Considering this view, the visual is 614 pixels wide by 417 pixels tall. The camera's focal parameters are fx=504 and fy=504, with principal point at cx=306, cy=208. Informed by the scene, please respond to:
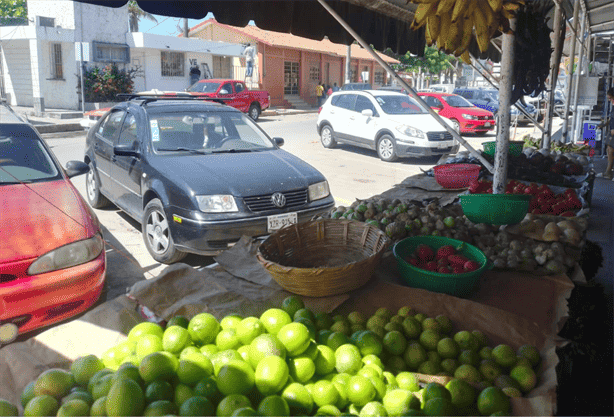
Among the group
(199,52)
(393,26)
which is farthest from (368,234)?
(199,52)

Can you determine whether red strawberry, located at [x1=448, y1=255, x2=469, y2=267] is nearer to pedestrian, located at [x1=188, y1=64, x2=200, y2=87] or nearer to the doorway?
pedestrian, located at [x1=188, y1=64, x2=200, y2=87]

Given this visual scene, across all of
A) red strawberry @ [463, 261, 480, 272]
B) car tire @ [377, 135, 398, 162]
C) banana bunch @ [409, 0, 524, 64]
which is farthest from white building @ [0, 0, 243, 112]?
red strawberry @ [463, 261, 480, 272]

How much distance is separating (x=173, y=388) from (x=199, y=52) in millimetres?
28054

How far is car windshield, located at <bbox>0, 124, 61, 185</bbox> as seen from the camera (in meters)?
4.61

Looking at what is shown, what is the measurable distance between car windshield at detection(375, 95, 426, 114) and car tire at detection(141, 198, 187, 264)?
29.6 ft

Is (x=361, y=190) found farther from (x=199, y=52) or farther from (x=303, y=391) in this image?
(x=199, y=52)

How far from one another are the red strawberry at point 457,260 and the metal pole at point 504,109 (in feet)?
4.01

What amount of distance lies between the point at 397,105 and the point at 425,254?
11.3 m

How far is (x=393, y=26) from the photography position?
5.52 m

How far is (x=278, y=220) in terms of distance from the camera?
5.18 m

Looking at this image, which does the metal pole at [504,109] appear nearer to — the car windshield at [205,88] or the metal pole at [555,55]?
the metal pole at [555,55]

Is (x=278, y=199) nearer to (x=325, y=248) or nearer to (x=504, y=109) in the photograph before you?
(x=325, y=248)

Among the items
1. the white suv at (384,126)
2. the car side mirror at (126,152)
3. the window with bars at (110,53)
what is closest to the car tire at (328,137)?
the white suv at (384,126)

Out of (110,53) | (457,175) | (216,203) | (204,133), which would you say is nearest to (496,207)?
(457,175)
